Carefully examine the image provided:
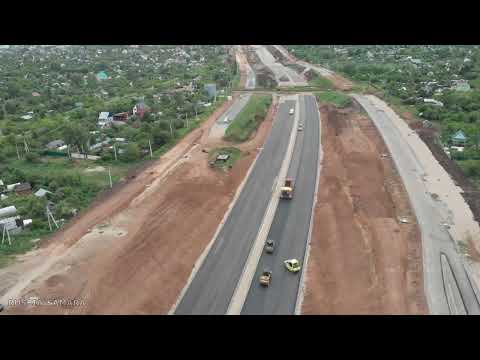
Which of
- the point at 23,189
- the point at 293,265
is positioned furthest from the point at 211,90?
the point at 293,265

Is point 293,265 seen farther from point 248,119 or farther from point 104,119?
point 104,119

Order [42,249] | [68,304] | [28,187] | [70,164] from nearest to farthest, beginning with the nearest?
[68,304]
[42,249]
[28,187]
[70,164]

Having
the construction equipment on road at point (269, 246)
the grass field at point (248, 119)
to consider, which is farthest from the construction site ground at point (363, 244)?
the grass field at point (248, 119)

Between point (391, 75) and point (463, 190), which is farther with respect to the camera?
point (391, 75)

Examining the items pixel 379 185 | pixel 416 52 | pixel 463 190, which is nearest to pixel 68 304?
pixel 379 185

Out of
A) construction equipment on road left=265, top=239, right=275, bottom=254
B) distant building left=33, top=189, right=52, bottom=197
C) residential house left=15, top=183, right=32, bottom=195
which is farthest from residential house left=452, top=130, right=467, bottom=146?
residential house left=15, top=183, right=32, bottom=195

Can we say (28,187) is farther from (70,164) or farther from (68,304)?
(68,304)

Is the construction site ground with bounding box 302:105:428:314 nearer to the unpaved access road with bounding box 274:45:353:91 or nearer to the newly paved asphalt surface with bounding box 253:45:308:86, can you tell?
the unpaved access road with bounding box 274:45:353:91

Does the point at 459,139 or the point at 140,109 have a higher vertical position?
the point at 140,109
